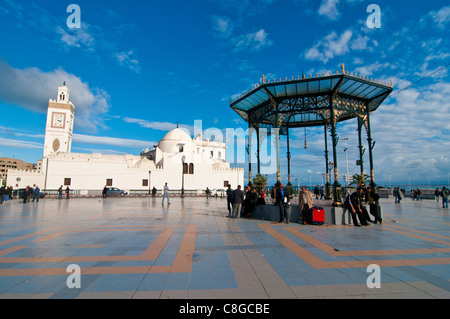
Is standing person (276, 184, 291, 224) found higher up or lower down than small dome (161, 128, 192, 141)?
lower down

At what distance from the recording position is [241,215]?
40.2 feet

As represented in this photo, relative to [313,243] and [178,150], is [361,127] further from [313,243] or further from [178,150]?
[178,150]

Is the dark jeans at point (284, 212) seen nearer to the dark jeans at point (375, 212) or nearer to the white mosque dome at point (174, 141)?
the dark jeans at point (375, 212)

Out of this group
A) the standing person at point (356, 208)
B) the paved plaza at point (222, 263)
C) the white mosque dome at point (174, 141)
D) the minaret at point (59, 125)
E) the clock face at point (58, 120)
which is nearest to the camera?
the paved plaza at point (222, 263)

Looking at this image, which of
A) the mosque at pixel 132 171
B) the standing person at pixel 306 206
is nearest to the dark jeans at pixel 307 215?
the standing person at pixel 306 206

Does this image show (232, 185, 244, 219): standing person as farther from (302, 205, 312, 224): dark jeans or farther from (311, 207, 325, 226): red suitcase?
(311, 207, 325, 226): red suitcase

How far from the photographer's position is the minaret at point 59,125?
185ft

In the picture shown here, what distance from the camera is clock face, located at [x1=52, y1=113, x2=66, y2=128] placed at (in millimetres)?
57513

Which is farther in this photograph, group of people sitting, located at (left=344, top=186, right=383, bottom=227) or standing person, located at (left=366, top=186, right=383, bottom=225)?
standing person, located at (left=366, top=186, right=383, bottom=225)

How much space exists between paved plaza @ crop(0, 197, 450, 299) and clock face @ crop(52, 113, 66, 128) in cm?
6106

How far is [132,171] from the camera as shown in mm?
41344

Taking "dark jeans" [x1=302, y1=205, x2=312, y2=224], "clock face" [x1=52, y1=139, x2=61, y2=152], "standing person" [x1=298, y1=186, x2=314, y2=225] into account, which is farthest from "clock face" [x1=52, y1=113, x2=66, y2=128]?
"dark jeans" [x1=302, y1=205, x2=312, y2=224]

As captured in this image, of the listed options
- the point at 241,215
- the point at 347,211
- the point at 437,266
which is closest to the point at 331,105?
the point at 347,211

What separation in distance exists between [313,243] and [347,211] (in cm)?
422
